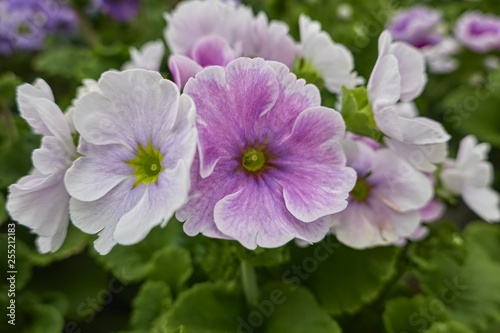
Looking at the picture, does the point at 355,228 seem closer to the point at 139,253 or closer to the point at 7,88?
the point at 139,253

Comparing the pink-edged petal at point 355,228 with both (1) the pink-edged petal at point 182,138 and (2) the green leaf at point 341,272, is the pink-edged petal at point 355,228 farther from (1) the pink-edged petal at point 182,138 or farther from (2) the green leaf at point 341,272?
(1) the pink-edged petal at point 182,138

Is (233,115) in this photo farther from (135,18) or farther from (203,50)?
(135,18)

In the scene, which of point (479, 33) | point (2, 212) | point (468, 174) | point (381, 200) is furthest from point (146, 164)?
point (479, 33)

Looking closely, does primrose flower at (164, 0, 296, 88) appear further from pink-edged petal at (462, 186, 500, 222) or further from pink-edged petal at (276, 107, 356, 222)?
pink-edged petal at (462, 186, 500, 222)

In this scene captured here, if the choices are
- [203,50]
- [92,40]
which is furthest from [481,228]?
[92,40]

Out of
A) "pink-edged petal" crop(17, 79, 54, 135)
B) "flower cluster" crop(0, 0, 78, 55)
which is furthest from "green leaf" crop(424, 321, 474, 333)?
"flower cluster" crop(0, 0, 78, 55)
